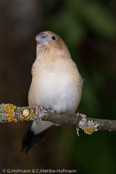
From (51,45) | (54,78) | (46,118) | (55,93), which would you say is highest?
(51,45)

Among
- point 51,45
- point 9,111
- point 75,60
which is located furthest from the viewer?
point 75,60

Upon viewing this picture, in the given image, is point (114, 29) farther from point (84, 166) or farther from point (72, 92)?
point (84, 166)

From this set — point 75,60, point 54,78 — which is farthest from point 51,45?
point 75,60

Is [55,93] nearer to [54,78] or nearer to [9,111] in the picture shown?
[54,78]

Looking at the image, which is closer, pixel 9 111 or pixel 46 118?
pixel 9 111

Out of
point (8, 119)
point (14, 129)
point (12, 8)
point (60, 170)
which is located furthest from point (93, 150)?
point (12, 8)

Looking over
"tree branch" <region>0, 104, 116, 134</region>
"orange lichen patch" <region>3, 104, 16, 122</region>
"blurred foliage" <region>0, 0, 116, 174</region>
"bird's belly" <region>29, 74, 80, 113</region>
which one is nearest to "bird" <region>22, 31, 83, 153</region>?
"bird's belly" <region>29, 74, 80, 113</region>

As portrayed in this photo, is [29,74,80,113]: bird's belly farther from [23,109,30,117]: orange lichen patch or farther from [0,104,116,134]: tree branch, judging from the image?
[23,109,30,117]: orange lichen patch

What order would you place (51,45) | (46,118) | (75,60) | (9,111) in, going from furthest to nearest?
(75,60) → (51,45) → (46,118) → (9,111)
